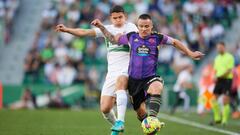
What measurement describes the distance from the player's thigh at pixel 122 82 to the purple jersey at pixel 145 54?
0.18 m

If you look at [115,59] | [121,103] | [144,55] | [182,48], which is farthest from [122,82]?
[182,48]

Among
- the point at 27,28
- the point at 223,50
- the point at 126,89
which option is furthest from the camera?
the point at 27,28

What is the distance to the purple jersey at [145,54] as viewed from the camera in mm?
12383

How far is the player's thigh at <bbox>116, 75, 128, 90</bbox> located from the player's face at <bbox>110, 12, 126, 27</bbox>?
42.3 inches

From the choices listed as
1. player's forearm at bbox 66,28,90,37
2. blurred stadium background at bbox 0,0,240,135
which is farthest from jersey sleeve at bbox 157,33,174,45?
blurred stadium background at bbox 0,0,240,135

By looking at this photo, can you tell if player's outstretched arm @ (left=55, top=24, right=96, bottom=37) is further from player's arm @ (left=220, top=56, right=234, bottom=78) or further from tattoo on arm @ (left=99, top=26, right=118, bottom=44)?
player's arm @ (left=220, top=56, right=234, bottom=78)

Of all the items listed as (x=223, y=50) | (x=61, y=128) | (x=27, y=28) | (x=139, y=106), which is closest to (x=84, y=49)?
(x=27, y=28)

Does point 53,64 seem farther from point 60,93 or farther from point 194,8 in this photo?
point 194,8

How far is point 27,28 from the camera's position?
33.0 metres

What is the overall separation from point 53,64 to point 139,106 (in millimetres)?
17279

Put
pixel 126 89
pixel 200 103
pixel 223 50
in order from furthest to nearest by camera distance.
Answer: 1. pixel 200 103
2. pixel 223 50
3. pixel 126 89

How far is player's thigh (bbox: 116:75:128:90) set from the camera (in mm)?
12453

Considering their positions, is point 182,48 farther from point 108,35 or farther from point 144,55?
point 108,35

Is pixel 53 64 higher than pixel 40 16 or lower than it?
lower
